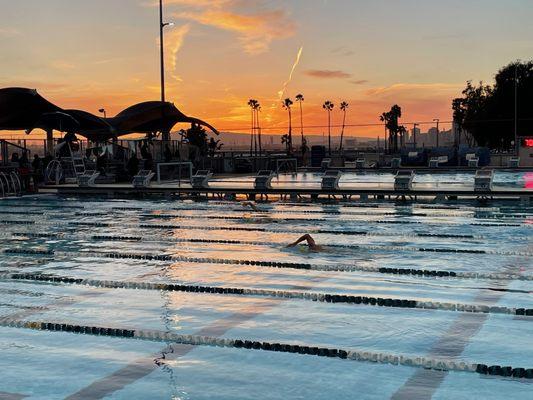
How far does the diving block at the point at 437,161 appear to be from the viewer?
31984 mm

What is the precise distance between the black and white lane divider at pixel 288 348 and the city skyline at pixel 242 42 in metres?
17.5

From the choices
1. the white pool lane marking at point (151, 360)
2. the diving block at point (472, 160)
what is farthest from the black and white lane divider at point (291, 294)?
the diving block at point (472, 160)

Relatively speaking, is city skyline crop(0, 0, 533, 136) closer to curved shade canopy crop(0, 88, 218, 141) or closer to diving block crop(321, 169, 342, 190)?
curved shade canopy crop(0, 88, 218, 141)

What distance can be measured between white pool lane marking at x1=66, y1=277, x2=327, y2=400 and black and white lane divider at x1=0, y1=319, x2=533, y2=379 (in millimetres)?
172

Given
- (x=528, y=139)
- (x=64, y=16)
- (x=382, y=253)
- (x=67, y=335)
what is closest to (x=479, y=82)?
(x=528, y=139)

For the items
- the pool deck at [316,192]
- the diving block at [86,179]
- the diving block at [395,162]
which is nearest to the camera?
the pool deck at [316,192]

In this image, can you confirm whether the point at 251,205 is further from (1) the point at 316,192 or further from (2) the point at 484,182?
(2) the point at 484,182

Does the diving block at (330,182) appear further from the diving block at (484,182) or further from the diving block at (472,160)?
the diving block at (472,160)

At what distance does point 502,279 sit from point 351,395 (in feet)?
11.7

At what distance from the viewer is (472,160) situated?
105 ft

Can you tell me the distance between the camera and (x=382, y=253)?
8.13 m

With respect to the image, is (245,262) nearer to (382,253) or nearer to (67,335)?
(382,253)

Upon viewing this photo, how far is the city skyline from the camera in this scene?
23.5 m

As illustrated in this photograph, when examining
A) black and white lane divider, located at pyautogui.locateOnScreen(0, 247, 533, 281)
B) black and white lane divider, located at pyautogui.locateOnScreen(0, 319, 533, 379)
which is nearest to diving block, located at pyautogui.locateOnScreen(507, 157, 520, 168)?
black and white lane divider, located at pyautogui.locateOnScreen(0, 247, 533, 281)
